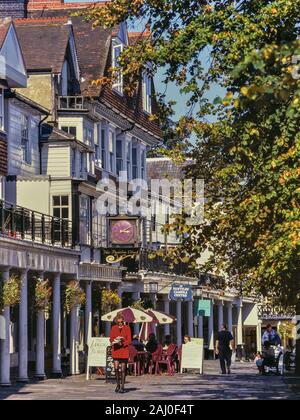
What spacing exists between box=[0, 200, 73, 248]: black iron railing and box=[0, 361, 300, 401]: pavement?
451 cm

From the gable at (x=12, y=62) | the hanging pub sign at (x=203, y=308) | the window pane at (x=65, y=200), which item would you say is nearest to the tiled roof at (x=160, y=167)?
the hanging pub sign at (x=203, y=308)

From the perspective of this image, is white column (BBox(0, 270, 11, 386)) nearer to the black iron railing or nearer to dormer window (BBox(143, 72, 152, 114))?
the black iron railing

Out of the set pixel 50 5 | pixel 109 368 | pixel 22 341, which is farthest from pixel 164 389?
pixel 50 5

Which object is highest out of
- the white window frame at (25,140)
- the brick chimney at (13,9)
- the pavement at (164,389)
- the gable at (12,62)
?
the brick chimney at (13,9)

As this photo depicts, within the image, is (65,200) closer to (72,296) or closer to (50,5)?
(72,296)

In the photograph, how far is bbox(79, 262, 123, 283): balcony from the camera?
163 ft

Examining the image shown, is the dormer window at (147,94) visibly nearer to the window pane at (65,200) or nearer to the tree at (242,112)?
the window pane at (65,200)

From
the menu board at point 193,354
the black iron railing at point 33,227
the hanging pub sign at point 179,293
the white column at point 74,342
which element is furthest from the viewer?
the hanging pub sign at point 179,293

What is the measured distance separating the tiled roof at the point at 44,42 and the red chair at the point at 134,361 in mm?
12210

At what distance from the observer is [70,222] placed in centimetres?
4847

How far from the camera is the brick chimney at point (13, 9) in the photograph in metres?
57.5

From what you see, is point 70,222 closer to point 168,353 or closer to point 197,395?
point 168,353
